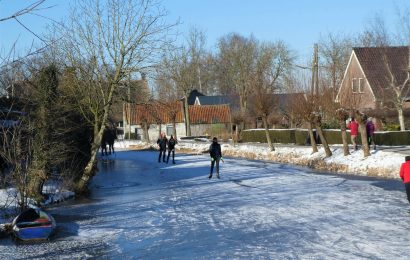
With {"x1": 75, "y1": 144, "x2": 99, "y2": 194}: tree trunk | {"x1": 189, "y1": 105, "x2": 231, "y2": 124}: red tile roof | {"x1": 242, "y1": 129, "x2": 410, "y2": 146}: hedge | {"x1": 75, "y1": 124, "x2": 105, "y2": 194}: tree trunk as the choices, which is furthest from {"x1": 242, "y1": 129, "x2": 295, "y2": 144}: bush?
{"x1": 75, "y1": 144, "x2": 99, "y2": 194}: tree trunk

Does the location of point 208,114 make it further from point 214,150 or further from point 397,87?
point 214,150

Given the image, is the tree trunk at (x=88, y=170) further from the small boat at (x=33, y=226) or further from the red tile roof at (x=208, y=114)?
the red tile roof at (x=208, y=114)

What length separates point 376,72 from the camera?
161ft

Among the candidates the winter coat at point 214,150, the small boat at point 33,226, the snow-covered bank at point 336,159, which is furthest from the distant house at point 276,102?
the small boat at point 33,226

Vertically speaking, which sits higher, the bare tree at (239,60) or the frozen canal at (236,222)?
the bare tree at (239,60)

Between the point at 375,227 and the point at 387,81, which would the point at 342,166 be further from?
the point at 387,81

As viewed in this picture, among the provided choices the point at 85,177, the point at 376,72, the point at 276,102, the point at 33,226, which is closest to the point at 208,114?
the point at 376,72

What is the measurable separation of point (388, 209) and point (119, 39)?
12.1 meters

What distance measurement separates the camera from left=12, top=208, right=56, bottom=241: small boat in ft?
40.6

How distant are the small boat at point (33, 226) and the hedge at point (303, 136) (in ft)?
82.8

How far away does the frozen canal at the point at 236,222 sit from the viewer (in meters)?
10.5

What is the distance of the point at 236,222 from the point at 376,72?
38.7 m

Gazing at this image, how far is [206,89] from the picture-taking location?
103 m

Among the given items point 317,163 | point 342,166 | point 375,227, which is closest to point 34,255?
point 375,227
